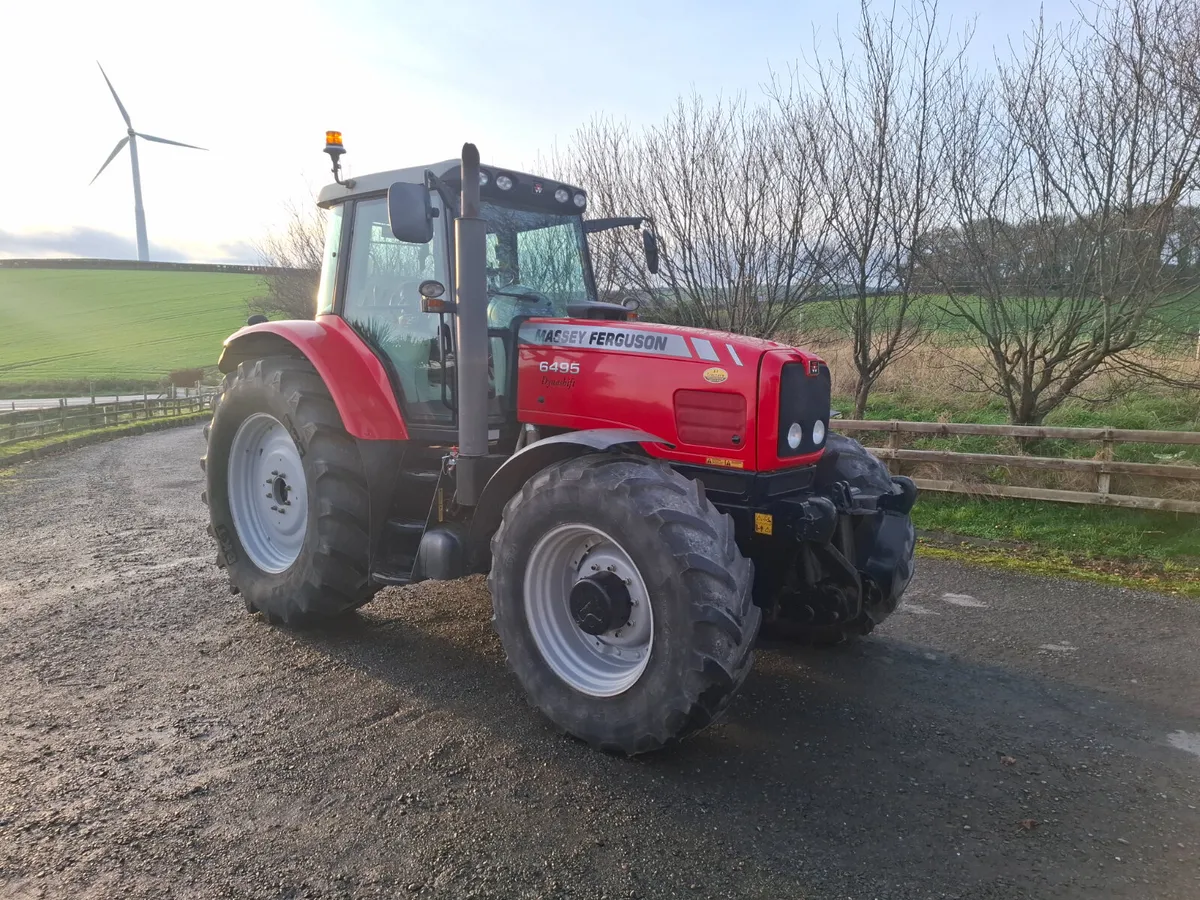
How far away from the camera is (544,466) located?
13.3 feet

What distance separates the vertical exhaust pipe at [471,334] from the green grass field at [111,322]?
38.4 metres

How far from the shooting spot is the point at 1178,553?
666 centimetres

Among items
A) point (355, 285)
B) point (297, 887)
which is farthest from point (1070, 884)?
point (355, 285)

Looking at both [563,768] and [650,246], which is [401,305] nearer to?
[650,246]

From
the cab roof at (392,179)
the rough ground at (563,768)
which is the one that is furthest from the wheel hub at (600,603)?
the cab roof at (392,179)

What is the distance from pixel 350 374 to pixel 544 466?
59.0 inches

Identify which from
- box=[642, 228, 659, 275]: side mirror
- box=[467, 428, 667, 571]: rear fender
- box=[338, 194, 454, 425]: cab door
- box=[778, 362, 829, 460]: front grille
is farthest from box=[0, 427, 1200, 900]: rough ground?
box=[642, 228, 659, 275]: side mirror

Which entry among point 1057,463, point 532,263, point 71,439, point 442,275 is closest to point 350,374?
point 442,275

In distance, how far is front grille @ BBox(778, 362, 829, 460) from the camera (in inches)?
150

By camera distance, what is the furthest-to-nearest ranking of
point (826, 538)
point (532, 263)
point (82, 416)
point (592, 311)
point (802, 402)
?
point (82, 416) → point (532, 263) → point (592, 311) → point (802, 402) → point (826, 538)

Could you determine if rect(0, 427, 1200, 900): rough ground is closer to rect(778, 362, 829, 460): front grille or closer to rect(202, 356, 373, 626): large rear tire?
rect(202, 356, 373, 626): large rear tire

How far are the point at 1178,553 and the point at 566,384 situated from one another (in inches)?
220

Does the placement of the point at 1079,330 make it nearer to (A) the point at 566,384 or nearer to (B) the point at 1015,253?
(B) the point at 1015,253

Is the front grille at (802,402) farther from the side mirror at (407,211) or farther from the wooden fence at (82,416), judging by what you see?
the wooden fence at (82,416)
